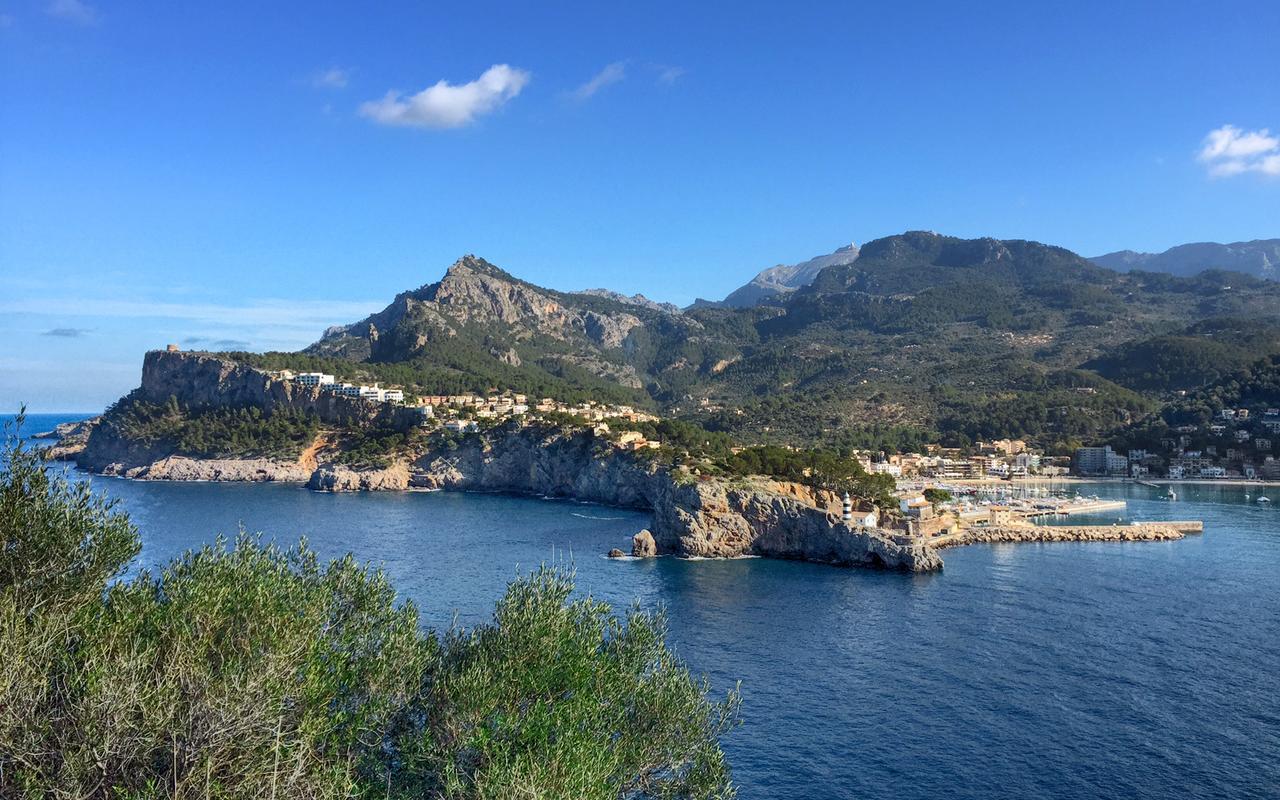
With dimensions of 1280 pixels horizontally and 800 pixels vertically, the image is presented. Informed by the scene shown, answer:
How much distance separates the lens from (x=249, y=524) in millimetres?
58156

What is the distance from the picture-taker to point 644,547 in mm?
50406

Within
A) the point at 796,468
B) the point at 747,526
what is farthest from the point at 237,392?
the point at 747,526

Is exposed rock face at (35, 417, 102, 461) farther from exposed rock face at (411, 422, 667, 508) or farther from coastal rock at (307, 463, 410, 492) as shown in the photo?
exposed rock face at (411, 422, 667, 508)

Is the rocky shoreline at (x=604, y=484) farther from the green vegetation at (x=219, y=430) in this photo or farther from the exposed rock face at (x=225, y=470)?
the green vegetation at (x=219, y=430)

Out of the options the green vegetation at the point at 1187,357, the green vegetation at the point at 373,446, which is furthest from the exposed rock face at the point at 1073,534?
the green vegetation at the point at 1187,357

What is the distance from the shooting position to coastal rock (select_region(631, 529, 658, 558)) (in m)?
50.2

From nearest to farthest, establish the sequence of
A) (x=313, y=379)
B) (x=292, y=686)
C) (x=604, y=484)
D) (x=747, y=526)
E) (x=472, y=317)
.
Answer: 1. (x=292, y=686)
2. (x=747, y=526)
3. (x=604, y=484)
4. (x=313, y=379)
5. (x=472, y=317)

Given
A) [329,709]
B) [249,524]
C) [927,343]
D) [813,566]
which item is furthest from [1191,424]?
[329,709]

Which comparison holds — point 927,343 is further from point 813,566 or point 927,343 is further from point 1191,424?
point 813,566

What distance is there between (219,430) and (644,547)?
6710 cm

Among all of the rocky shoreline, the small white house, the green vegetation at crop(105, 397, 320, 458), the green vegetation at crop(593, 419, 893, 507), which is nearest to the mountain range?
the small white house

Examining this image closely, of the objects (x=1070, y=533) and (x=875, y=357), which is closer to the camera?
(x=1070, y=533)

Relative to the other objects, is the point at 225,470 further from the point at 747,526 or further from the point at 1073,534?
the point at 1073,534

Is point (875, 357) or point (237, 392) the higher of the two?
point (875, 357)
